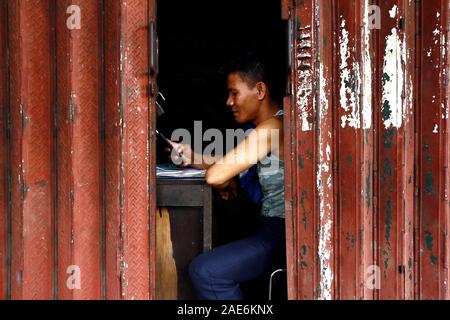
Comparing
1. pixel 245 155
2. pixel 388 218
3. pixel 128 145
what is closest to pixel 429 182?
pixel 388 218

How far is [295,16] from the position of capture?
2182 mm

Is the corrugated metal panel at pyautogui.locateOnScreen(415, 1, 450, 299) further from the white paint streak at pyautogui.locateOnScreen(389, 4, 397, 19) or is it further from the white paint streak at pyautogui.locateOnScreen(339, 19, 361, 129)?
the white paint streak at pyautogui.locateOnScreen(339, 19, 361, 129)

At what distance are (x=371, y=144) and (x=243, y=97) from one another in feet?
2.52

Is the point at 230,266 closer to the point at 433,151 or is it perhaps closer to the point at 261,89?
the point at 261,89

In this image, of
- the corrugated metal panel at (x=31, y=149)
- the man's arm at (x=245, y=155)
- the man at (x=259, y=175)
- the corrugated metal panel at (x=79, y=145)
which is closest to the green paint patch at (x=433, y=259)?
the man at (x=259, y=175)

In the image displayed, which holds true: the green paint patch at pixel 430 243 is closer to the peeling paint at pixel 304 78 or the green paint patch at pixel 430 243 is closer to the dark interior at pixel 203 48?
the peeling paint at pixel 304 78

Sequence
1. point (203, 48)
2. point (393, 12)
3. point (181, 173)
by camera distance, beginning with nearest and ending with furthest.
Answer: point (393, 12) < point (181, 173) < point (203, 48)

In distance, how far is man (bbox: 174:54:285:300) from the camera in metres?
2.39

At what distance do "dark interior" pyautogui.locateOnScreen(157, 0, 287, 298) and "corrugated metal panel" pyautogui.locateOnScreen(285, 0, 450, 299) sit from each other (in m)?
2.67

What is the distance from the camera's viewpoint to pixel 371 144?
2184 millimetres

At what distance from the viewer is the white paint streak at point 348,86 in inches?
85.2

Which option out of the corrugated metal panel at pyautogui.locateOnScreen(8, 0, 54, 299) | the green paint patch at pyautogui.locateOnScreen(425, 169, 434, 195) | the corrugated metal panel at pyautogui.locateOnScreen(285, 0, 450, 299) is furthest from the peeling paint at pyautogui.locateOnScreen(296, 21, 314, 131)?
the corrugated metal panel at pyautogui.locateOnScreen(8, 0, 54, 299)

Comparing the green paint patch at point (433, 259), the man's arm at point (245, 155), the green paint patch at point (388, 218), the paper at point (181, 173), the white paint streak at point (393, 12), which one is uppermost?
the white paint streak at point (393, 12)
